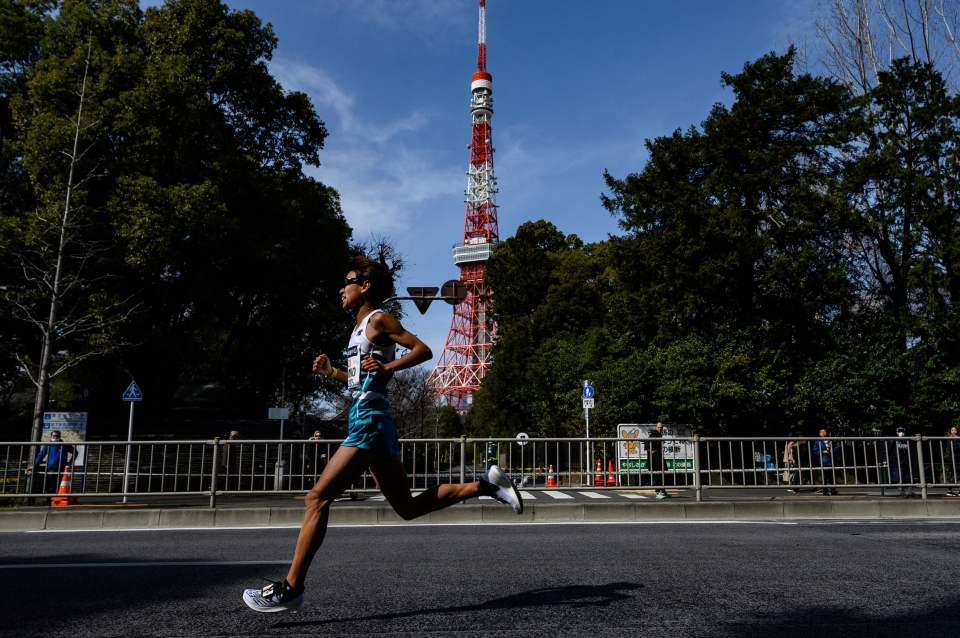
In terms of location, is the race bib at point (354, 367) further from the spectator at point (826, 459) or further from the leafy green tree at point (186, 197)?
the leafy green tree at point (186, 197)

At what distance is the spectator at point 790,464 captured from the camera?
37.3ft

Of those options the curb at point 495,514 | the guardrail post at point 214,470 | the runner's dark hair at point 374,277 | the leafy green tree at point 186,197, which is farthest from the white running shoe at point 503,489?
the leafy green tree at point 186,197

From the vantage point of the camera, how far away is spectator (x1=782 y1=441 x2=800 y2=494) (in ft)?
37.3

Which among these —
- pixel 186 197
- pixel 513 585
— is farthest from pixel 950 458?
pixel 186 197

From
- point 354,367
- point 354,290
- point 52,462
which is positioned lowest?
point 52,462

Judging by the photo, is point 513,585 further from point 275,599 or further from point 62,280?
point 62,280

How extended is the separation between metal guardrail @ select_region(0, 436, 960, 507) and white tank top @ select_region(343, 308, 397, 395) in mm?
6958

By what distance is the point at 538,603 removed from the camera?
3.86 m

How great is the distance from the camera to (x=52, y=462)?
34.9ft

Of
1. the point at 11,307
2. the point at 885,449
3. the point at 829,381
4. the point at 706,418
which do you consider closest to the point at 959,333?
the point at 829,381

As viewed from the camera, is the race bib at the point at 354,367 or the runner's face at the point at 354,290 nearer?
the race bib at the point at 354,367

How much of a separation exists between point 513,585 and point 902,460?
997 centimetres

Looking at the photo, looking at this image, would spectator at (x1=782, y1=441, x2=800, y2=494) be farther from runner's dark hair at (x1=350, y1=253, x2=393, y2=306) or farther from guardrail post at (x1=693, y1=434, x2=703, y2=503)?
runner's dark hair at (x1=350, y1=253, x2=393, y2=306)

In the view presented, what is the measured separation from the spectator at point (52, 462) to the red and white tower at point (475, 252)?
75.1 meters
